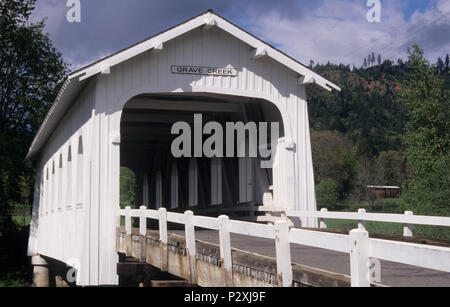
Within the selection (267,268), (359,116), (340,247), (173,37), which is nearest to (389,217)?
(267,268)

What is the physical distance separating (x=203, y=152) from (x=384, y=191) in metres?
59.2

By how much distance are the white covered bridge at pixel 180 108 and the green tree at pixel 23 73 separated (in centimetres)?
1063

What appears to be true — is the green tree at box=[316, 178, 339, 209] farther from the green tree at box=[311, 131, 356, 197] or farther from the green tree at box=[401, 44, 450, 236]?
the green tree at box=[401, 44, 450, 236]

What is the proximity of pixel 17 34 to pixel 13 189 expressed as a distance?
23.2 feet

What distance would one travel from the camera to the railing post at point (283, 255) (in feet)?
16.9

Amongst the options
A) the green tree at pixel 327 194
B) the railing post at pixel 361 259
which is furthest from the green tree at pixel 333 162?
the railing post at pixel 361 259

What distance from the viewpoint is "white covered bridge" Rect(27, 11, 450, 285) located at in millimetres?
11180

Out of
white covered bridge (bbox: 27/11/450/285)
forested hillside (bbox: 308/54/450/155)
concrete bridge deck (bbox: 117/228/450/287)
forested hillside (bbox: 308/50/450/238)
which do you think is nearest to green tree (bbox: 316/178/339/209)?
forested hillside (bbox: 308/50/450/238)

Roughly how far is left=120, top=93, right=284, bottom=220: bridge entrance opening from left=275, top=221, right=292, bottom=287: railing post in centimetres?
773

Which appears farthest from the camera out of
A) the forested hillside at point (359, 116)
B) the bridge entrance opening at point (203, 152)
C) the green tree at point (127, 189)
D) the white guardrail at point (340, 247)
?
the forested hillside at point (359, 116)

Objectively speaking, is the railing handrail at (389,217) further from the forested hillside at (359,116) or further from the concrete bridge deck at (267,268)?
the forested hillside at (359,116)
